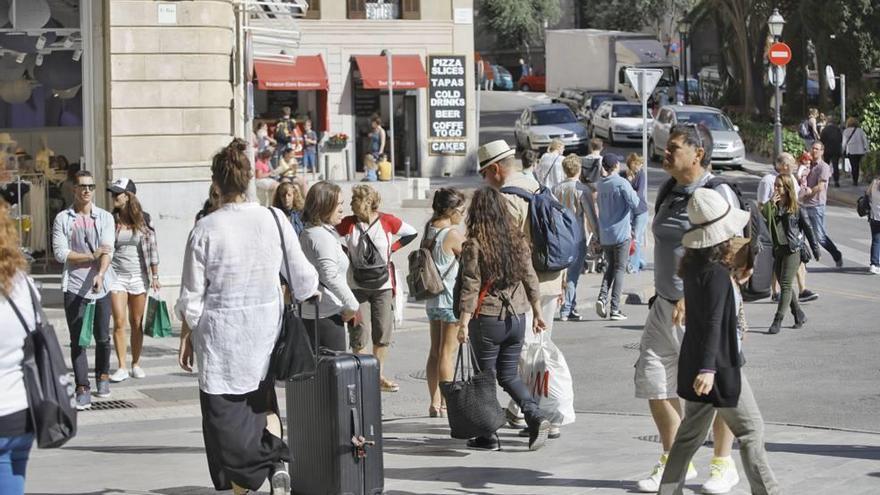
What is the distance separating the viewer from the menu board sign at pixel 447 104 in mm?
39875

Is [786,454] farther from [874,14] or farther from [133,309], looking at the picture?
[874,14]

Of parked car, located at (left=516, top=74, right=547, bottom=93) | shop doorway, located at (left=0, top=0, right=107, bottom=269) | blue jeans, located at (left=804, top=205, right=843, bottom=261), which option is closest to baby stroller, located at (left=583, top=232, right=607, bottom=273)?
blue jeans, located at (left=804, top=205, right=843, bottom=261)

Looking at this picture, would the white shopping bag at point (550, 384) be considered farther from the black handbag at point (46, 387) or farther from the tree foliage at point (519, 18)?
the tree foliage at point (519, 18)

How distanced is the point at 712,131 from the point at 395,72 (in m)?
8.25

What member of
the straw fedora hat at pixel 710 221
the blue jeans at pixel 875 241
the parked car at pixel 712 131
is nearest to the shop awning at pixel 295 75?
the parked car at pixel 712 131

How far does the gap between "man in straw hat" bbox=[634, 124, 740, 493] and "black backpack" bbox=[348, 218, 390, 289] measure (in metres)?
3.62

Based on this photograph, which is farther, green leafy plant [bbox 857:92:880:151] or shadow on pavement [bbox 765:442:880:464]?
green leafy plant [bbox 857:92:880:151]

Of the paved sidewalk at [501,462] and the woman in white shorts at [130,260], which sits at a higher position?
the woman in white shorts at [130,260]

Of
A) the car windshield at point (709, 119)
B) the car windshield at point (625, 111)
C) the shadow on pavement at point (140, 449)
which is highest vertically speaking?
the car windshield at point (625, 111)

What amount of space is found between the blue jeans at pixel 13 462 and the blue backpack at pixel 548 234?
483 centimetres

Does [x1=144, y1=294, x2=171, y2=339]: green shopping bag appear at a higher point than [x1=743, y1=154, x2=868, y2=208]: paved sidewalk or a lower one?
lower

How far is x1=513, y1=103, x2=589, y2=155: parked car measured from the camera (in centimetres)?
4325

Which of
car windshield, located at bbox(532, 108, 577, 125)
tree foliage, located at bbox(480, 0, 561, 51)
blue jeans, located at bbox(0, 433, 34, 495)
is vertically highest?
tree foliage, located at bbox(480, 0, 561, 51)

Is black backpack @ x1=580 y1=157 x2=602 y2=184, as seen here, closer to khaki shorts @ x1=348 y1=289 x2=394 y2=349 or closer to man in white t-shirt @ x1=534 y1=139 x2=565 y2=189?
man in white t-shirt @ x1=534 y1=139 x2=565 y2=189
